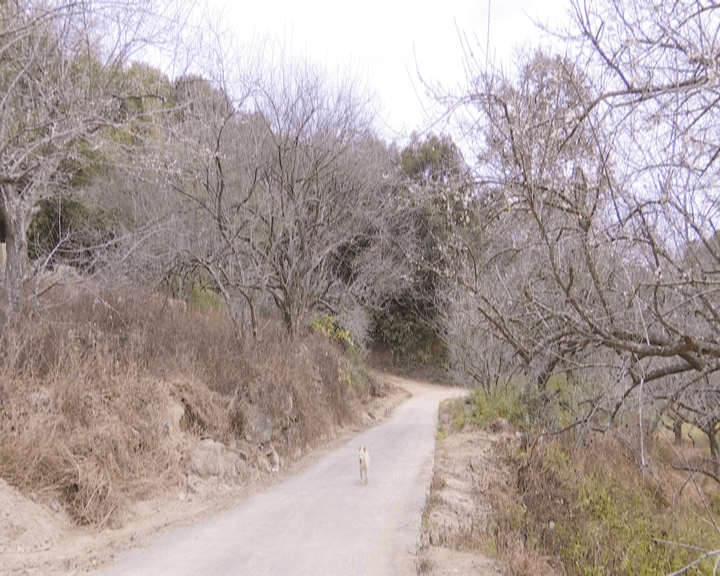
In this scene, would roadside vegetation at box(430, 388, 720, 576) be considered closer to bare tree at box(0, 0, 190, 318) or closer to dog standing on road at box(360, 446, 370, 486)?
dog standing on road at box(360, 446, 370, 486)

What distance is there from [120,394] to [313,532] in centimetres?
377

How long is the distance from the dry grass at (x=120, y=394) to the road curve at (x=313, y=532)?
1.31m

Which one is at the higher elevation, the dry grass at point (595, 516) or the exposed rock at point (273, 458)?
the exposed rock at point (273, 458)

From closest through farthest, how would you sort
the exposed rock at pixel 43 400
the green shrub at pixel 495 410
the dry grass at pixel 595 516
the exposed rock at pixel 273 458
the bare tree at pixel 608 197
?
the bare tree at pixel 608 197 < the exposed rock at pixel 43 400 < the dry grass at pixel 595 516 < the exposed rock at pixel 273 458 < the green shrub at pixel 495 410

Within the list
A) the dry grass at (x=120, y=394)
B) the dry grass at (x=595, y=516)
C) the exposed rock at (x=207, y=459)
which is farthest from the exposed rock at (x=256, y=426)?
the dry grass at (x=595, y=516)

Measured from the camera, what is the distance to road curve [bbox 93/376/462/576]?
621 centimetres

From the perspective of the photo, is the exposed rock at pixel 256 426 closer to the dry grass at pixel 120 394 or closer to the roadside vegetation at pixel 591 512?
the dry grass at pixel 120 394

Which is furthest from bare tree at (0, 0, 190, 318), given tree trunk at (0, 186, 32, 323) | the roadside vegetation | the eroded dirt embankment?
the roadside vegetation

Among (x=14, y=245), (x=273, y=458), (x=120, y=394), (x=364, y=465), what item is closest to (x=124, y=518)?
(x=120, y=394)

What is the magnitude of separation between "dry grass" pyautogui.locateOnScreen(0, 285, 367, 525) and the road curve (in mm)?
1312

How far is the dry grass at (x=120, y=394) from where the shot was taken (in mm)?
7488

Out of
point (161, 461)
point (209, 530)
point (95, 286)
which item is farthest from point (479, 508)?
point (95, 286)

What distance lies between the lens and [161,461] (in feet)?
29.7

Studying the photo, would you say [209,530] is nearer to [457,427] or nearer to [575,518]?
[575,518]
